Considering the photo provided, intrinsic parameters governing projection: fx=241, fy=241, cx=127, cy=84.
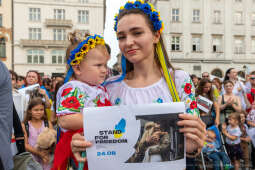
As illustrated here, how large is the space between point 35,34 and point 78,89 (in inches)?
1215

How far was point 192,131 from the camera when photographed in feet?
4.27

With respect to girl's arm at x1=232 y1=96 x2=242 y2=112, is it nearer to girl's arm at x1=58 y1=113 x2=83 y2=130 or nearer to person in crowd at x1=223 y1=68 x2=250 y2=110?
person in crowd at x1=223 y1=68 x2=250 y2=110

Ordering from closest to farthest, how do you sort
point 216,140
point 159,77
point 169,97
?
point 169,97 < point 159,77 < point 216,140

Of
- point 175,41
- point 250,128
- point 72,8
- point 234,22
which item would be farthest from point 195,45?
point 250,128

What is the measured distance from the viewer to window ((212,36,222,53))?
85.6ft

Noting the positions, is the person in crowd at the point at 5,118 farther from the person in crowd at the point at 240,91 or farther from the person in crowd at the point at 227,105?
the person in crowd at the point at 240,91

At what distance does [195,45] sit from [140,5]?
2587 cm

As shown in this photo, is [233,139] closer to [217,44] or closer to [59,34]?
[217,44]

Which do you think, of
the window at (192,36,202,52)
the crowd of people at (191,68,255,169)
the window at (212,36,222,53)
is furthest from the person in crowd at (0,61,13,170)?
the window at (212,36,222,53)

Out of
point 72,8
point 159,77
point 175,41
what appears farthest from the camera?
point 72,8

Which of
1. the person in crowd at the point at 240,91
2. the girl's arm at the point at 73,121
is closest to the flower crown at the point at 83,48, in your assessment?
the girl's arm at the point at 73,121

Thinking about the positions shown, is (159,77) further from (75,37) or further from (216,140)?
(216,140)

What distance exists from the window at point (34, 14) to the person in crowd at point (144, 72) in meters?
31.0

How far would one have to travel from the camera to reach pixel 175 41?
84.8ft
